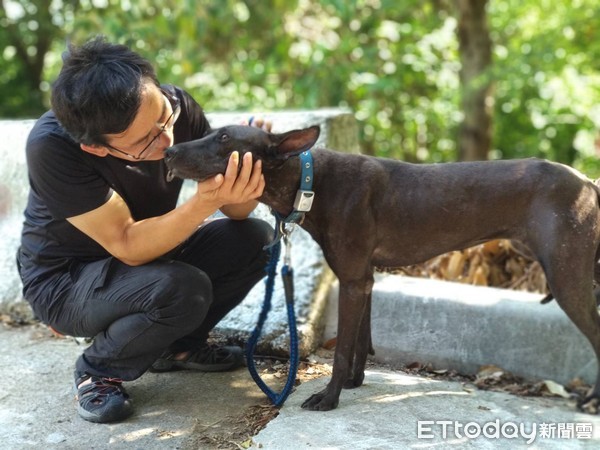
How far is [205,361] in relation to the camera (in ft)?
12.3

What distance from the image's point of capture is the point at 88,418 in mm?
3209

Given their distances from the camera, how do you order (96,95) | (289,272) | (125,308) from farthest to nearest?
(289,272), (125,308), (96,95)

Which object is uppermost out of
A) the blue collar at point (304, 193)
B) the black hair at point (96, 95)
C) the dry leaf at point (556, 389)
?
the black hair at point (96, 95)

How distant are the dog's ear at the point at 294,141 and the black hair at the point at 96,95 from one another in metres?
0.61

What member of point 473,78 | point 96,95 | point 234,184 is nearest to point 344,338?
point 234,184

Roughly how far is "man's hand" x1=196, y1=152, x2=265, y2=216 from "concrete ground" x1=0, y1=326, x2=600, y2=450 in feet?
3.29

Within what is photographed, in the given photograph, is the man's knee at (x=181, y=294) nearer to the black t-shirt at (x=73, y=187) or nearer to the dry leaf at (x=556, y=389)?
the black t-shirt at (x=73, y=187)

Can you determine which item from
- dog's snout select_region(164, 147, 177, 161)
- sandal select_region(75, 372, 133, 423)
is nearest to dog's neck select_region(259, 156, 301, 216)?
dog's snout select_region(164, 147, 177, 161)

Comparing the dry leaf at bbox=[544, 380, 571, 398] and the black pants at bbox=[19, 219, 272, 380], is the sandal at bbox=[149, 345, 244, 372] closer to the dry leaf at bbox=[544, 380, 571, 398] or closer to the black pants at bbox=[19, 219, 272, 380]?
the black pants at bbox=[19, 219, 272, 380]

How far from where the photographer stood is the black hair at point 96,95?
112 inches

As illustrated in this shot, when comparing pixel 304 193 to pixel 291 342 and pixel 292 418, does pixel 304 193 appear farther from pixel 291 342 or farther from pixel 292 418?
pixel 292 418

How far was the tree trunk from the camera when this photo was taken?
307 inches

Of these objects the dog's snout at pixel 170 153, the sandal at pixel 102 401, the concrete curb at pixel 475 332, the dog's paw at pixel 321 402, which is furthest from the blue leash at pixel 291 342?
the concrete curb at pixel 475 332

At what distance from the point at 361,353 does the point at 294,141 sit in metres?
1.14
